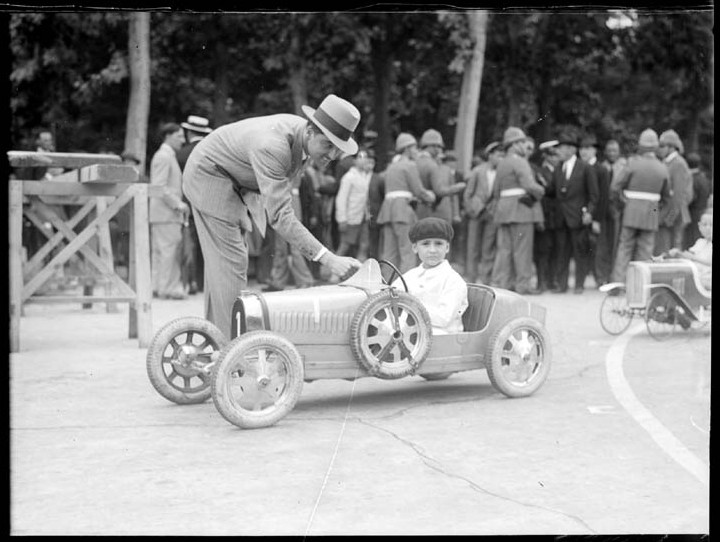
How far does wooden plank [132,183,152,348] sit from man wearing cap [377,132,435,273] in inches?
220

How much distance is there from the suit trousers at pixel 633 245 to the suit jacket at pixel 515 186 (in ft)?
3.84

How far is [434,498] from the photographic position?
483 cm

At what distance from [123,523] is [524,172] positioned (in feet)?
34.7

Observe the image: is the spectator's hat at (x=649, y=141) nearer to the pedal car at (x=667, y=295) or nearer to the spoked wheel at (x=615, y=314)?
the spoked wheel at (x=615, y=314)

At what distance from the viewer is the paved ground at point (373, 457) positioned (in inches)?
179

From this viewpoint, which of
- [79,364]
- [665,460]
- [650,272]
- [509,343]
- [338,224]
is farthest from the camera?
[338,224]

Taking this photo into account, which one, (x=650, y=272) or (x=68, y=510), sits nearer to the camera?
(x=68, y=510)

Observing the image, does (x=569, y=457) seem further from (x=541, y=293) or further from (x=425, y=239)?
(x=541, y=293)

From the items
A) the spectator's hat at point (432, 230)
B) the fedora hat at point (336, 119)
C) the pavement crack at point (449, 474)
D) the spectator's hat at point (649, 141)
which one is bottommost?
the pavement crack at point (449, 474)

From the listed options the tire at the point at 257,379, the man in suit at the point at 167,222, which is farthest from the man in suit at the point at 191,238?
the tire at the point at 257,379

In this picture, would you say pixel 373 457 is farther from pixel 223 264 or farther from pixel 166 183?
pixel 166 183

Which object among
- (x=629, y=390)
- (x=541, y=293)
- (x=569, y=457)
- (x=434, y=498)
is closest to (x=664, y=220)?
(x=541, y=293)

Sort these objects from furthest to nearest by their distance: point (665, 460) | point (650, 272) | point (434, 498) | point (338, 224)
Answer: point (338, 224) < point (650, 272) < point (665, 460) < point (434, 498)

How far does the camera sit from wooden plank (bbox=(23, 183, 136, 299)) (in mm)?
8930
